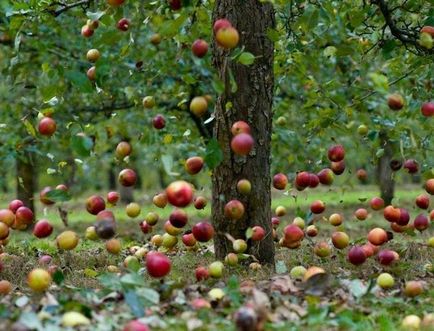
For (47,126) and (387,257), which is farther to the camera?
(387,257)

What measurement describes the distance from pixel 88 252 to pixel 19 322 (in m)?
3.95

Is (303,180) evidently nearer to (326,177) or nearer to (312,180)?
(312,180)

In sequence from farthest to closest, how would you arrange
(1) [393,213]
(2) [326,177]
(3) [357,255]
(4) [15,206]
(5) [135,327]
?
(2) [326,177] < (1) [393,213] < (4) [15,206] < (3) [357,255] < (5) [135,327]

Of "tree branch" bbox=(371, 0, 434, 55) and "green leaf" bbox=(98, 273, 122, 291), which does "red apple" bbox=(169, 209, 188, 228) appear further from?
"tree branch" bbox=(371, 0, 434, 55)

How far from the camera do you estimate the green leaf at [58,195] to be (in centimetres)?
421

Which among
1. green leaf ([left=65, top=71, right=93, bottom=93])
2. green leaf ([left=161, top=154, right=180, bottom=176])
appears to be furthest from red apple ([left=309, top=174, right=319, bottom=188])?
green leaf ([left=65, top=71, right=93, bottom=93])

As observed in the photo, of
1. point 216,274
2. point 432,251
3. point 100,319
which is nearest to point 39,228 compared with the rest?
point 216,274

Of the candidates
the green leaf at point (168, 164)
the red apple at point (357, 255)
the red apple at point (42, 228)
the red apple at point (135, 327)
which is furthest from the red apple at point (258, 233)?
the red apple at point (135, 327)

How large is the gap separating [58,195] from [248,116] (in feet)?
5.14

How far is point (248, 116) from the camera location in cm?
502

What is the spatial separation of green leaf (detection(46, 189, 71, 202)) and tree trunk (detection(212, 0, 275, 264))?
123cm

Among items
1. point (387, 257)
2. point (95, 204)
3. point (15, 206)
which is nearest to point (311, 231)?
point (387, 257)

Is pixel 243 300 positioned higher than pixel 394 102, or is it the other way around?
pixel 394 102

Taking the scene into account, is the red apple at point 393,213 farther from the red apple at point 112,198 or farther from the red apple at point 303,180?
the red apple at point 112,198
